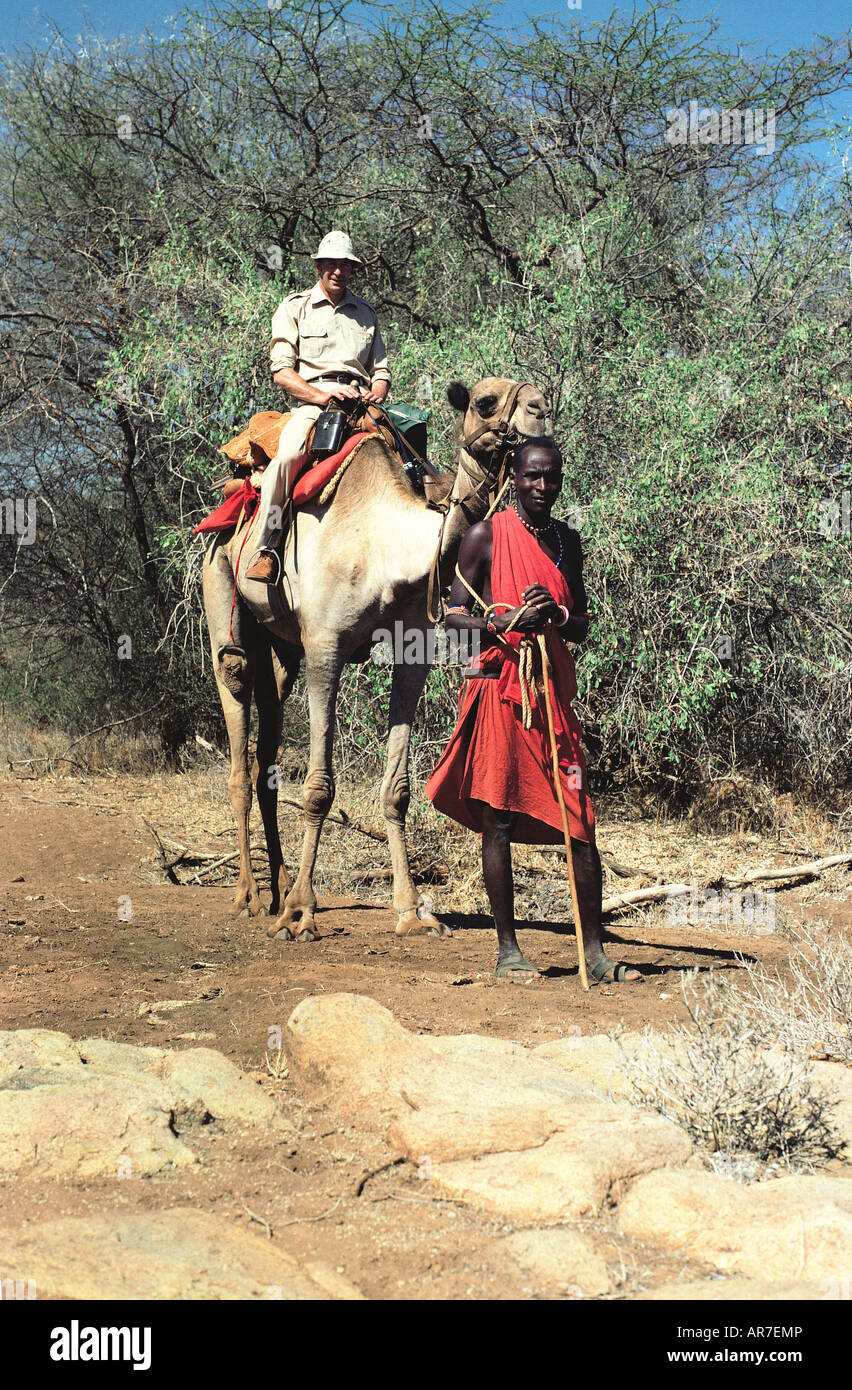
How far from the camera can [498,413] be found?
496 cm

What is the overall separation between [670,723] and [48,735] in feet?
22.2

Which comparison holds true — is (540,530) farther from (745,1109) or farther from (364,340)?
(745,1109)

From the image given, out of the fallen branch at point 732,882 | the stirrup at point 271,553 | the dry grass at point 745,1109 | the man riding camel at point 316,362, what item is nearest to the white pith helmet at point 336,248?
the man riding camel at point 316,362

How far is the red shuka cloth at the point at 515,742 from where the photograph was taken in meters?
4.81

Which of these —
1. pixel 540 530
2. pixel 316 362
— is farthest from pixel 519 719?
pixel 316 362

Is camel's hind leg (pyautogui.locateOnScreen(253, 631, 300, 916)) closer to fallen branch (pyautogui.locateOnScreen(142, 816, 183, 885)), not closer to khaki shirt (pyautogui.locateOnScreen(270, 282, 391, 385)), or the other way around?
fallen branch (pyautogui.locateOnScreen(142, 816, 183, 885))

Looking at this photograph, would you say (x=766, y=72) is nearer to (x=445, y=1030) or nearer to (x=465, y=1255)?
(x=445, y=1030)

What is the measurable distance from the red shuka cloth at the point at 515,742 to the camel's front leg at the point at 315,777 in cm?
143

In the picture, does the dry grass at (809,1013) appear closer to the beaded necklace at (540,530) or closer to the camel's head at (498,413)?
the beaded necklace at (540,530)

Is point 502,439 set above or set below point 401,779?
above

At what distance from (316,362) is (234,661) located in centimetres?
189

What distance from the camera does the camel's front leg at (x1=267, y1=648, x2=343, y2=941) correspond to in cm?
616

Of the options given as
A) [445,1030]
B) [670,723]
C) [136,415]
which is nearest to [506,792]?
[445,1030]

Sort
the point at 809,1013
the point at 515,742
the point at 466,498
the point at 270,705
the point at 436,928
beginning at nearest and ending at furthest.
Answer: the point at 809,1013 → the point at 515,742 → the point at 466,498 → the point at 436,928 → the point at 270,705
